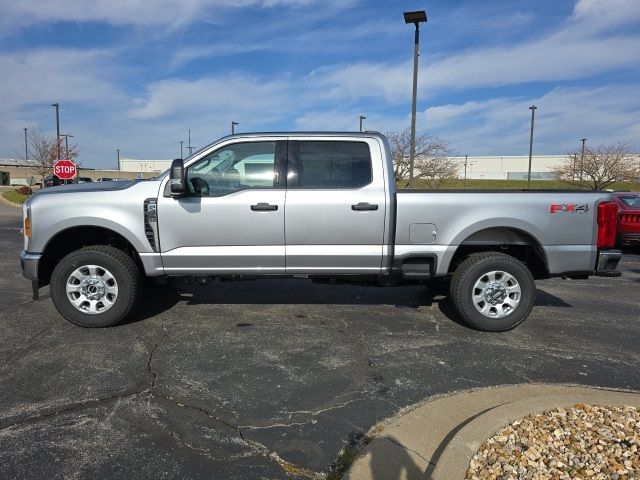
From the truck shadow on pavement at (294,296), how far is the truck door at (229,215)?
1207 mm

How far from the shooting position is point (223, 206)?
511 cm

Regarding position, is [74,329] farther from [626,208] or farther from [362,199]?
[626,208]

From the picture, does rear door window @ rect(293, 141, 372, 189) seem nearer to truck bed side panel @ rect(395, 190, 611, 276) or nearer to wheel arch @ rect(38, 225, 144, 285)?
truck bed side panel @ rect(395, 190, 611, 276)

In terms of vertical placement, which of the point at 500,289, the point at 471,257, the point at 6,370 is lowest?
the point at 6,370

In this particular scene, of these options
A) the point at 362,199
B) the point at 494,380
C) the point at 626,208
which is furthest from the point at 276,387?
the point at 626,208

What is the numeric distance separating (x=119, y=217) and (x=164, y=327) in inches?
50.5

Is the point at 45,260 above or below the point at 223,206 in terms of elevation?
below

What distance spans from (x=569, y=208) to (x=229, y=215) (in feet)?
11.7

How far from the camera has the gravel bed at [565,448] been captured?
2658 millimetres

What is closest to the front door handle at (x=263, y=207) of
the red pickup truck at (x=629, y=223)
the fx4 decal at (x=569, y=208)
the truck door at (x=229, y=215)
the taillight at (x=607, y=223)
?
the truck door at (x=229, y=215)

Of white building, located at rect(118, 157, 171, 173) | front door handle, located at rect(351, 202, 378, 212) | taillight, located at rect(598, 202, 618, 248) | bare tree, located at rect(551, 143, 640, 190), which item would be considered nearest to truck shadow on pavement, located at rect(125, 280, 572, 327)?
taillight, located at rect(598, 202, 618, 248)

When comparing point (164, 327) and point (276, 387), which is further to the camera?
point (164, 327)

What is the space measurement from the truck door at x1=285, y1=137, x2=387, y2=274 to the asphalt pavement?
0.77 metres

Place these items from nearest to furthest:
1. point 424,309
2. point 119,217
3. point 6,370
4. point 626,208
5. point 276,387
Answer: point 276,387 → point 6,370 → point 119,217 → point 424,309 → point 626,208
